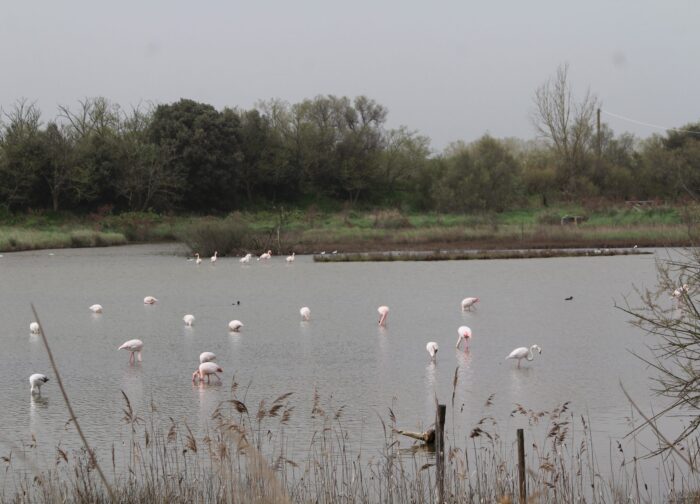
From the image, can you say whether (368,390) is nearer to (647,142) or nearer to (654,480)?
(654,480)

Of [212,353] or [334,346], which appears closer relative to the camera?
[212,353]

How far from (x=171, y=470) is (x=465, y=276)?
18.2 m

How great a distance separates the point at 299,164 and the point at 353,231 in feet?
50.2

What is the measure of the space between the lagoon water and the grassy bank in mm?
7628

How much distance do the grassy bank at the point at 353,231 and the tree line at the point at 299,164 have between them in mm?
1969

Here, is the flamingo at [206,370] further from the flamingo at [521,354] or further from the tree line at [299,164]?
the tree line at [299,164]

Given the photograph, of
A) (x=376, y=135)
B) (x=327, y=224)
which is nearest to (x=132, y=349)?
(x=327, y=224)

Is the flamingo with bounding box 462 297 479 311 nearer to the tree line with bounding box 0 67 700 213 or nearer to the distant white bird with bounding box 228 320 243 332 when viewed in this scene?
the distant white bird with bounding box 228 320 243 332

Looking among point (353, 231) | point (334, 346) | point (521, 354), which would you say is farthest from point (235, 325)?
point (353, 231)

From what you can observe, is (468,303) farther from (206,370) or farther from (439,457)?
(439,457)

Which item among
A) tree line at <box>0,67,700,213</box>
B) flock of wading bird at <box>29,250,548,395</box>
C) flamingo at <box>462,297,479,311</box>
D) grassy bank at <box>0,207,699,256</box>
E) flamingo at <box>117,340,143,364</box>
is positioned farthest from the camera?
tree line at <box>0,67,700,213</box>

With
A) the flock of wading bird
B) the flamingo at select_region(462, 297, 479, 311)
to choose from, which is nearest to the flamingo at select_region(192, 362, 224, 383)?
the flock of wading bird

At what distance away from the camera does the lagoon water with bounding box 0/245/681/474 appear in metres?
9.09

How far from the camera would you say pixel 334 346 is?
13.6 meters
